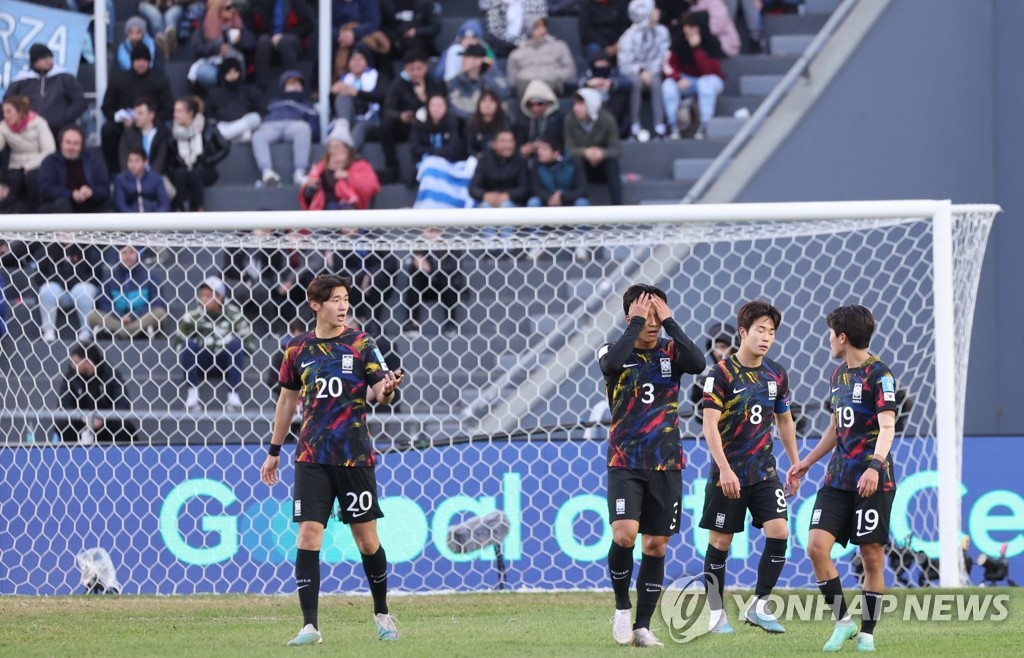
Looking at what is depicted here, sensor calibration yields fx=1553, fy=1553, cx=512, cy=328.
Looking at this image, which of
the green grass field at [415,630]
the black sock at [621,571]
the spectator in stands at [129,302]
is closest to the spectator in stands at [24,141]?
the spectator in stands at [129,302]

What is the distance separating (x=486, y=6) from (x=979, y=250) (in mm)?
7194

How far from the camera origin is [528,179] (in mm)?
13211

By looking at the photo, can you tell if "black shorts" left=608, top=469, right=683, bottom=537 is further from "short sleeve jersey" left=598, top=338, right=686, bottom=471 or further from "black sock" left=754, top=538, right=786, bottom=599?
"black sock" left=754, top=538, right=786, bottom=599

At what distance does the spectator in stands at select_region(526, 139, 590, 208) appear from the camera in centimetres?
1321

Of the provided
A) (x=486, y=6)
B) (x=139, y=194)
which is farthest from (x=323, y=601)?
(x=486, y=6)

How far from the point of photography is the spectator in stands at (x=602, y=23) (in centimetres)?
1493

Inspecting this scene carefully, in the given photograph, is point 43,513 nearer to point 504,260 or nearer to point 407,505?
point 407,505

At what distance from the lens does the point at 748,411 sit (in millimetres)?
7434

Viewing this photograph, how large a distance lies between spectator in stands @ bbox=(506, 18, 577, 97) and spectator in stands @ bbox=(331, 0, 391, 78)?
1.50 meters

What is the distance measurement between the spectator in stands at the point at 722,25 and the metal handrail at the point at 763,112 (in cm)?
108

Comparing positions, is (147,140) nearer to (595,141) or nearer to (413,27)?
(413,27)

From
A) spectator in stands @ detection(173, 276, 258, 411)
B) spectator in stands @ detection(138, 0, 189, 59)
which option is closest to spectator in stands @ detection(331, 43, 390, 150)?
spectator in stands @ detection(138, 0, 189, 59)

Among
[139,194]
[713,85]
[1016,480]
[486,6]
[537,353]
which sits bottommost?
[1016,480]

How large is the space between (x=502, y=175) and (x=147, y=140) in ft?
11.2
